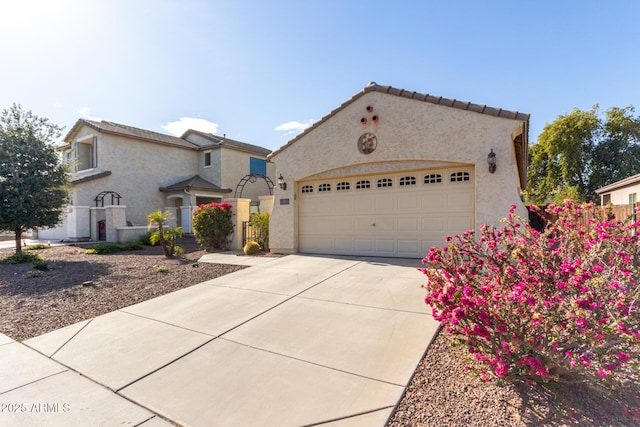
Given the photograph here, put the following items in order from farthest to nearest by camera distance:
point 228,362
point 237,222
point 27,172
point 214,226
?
1. point 237,222
2. point 214,226
3. point 27,172
4. point 228,362

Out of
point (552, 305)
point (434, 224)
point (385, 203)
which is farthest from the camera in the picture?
point (385, 203)

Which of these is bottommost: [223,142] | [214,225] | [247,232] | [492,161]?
[247,232]

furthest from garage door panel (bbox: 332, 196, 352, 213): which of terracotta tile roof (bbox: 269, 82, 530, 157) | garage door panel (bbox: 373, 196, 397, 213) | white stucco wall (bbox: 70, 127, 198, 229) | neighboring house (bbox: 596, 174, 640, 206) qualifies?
white stucco wall (bbox: 70, 127, 198, 229)

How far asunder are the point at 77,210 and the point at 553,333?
22.3m

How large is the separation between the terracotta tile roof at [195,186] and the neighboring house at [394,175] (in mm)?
11466

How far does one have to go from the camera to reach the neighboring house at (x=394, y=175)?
8.07 m

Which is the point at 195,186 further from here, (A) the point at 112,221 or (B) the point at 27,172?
(B) the point at 27,172

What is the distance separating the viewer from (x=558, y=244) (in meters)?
3.38

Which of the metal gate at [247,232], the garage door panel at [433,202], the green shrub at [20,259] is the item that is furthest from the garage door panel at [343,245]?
the green shrub at [20,259]

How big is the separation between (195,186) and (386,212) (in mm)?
15599

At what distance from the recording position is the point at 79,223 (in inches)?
697

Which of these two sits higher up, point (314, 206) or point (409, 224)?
point (314, 206)

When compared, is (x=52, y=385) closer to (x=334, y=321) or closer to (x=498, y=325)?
(x=334, y=321)

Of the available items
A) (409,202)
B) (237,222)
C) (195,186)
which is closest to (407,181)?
(409,202)
